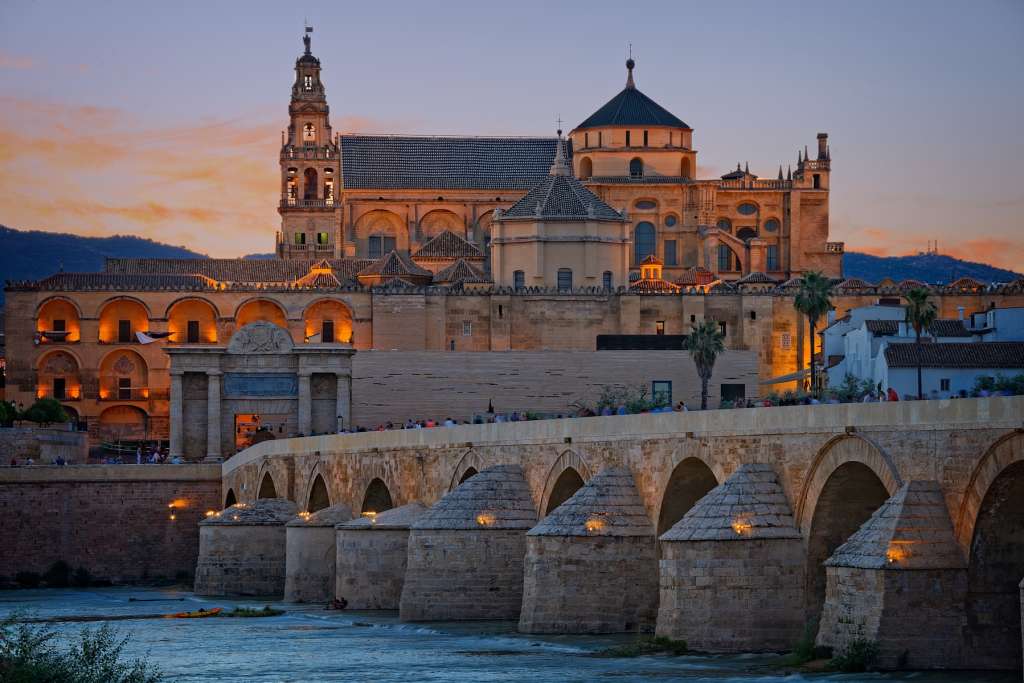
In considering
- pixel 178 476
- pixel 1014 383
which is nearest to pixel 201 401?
pixel 178 476

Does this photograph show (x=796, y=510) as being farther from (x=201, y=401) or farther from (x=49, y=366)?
(x=49, y=366)

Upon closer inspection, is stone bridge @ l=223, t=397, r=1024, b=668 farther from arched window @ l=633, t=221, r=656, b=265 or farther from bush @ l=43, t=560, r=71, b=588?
arched window @ l=633, t=221, r=656, b=265

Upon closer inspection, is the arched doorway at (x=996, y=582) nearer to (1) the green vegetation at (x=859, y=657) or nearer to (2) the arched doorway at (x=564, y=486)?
(1) the green vegetation at (x=859, y=657)

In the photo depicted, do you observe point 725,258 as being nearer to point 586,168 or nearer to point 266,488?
point 586,168

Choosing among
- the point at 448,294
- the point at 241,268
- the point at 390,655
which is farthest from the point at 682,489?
the point at 241,268

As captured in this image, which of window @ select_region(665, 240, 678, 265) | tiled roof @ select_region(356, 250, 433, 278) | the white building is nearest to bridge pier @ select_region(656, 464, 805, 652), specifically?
the white building

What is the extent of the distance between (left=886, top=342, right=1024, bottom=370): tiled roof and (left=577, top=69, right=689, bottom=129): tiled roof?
4403 cm

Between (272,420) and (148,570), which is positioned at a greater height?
(272,420)

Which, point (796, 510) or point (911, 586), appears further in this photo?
point (796, 510)

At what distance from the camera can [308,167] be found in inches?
4500

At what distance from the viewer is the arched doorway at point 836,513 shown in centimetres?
2920

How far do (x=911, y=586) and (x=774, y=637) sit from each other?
13.6 ft

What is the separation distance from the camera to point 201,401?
244ft

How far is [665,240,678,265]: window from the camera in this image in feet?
343
